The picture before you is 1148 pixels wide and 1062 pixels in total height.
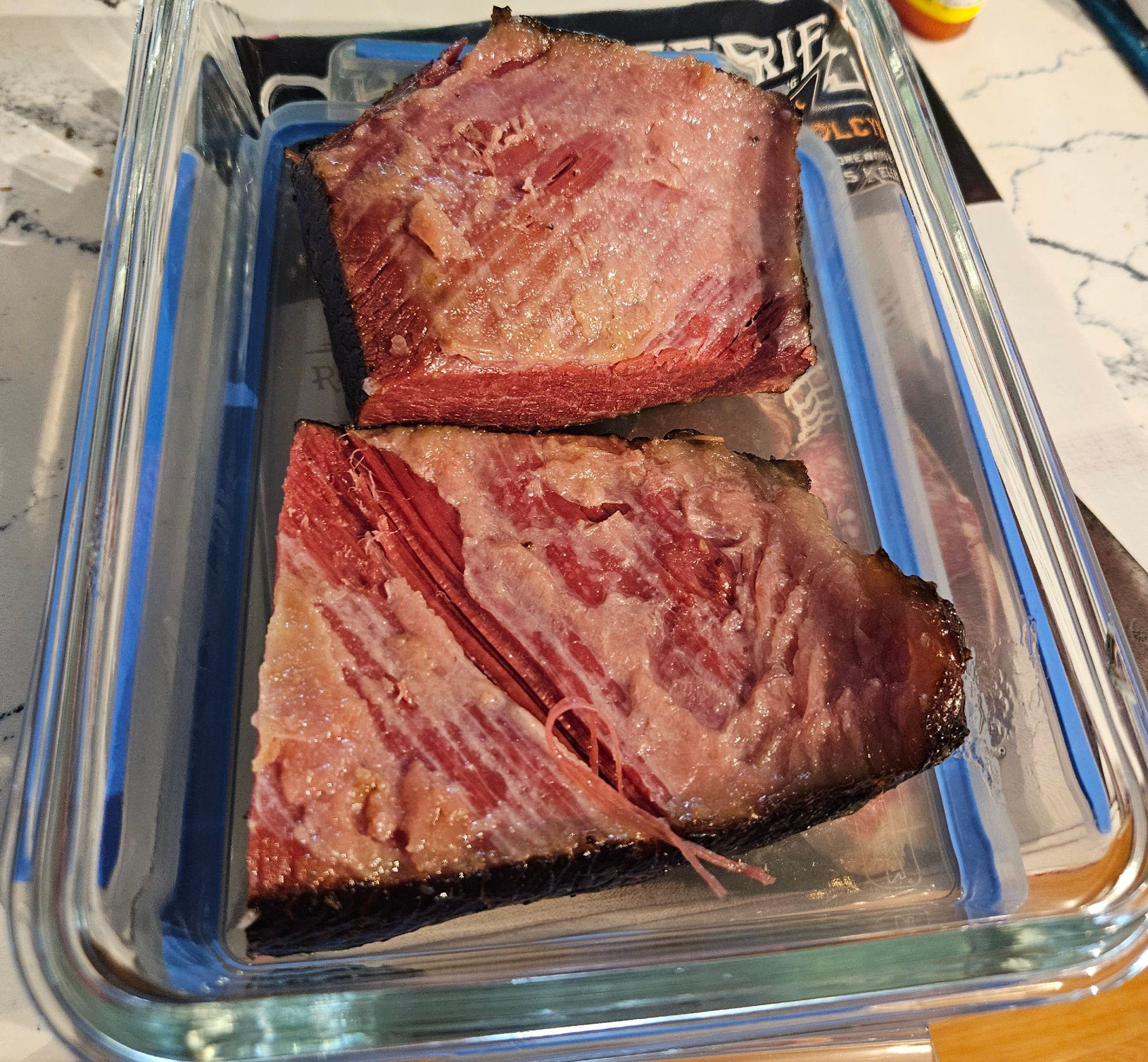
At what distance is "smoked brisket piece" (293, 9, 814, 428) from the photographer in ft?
6.04

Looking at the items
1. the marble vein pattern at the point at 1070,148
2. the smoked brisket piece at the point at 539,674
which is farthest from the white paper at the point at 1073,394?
the smoked brisket piece at the point at 539,674

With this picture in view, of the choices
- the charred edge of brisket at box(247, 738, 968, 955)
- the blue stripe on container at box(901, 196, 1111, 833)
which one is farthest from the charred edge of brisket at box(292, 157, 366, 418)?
the blue stripe on container at box(901, 196, 1111, 833)

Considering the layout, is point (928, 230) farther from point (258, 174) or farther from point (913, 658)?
point (258, 174)

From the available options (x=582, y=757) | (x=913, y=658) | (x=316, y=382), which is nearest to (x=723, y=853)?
(x=582, y=757)

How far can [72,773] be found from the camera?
4.90 feet

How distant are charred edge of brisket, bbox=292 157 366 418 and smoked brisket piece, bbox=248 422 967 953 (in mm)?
209

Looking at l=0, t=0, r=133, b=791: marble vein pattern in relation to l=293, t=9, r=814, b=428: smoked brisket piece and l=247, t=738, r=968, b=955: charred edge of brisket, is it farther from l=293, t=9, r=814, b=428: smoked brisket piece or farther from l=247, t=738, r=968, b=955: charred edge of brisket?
l=247, t=738, r=968, b=955: charred edge of brisket

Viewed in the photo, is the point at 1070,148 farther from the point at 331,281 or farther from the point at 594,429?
the point at 331,281

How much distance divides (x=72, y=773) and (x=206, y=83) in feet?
5.57

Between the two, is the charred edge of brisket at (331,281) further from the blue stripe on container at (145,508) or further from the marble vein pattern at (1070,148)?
the marble vein pattern at (1070,148)

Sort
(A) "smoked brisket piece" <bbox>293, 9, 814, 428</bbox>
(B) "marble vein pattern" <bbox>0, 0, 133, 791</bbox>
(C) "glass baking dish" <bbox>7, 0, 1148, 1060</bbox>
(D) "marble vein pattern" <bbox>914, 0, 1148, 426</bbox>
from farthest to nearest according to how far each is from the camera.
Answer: (D) "marble vein pattern" <bbox>914, 0, 1148, 426</bbox>, (B) "marble vein pattern" <bbox>0, 0, 133, 791</bbox>, (A) "smoked brisket piece" <bbox>293, 9, 814, 428</bbox>, (C) "glass baking dish" <bbox>7, 0, 1148, 1060</bbox>

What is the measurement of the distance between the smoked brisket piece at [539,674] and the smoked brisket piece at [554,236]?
0.20m

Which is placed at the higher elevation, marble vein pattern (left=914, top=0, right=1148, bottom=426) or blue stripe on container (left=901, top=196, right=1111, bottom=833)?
marble vein pattern (left=914, top=0, right=1148, bottom=426)

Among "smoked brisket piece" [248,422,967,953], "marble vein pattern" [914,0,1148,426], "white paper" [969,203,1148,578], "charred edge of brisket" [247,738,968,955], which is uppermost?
"marble vein pattern" [914,0,1148,426]
